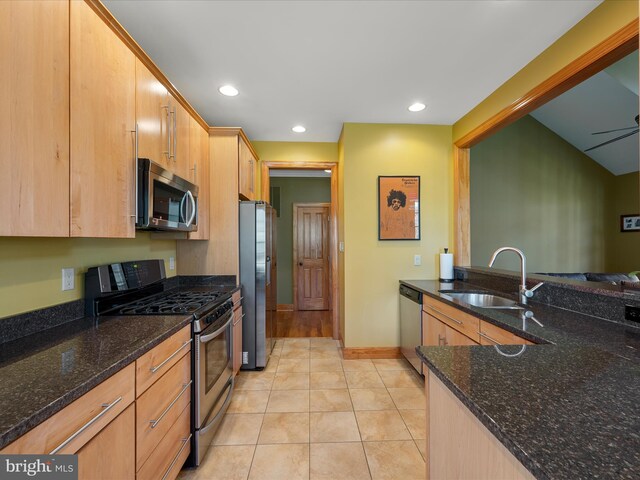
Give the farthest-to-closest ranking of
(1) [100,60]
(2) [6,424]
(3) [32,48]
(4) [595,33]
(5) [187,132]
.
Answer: (5) [187,132], (4) [595,33], (1) [100,60], (3) [32,48], (2) [6,424]

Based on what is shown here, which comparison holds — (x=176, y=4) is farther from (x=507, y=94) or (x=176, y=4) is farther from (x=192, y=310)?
(x=507, y=94)

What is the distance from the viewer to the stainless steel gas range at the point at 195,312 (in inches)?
62.2

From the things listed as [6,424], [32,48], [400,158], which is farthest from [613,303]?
[32,48]

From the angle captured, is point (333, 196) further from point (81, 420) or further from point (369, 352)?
point (81, 420)

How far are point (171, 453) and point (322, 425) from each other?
3.24 feet

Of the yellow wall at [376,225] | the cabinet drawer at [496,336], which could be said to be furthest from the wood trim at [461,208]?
the cabinet drawer at [496,336]

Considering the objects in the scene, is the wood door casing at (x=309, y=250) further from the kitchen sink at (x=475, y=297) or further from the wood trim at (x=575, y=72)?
the wood trim at (x=575, y=72)

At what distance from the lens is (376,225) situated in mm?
3057

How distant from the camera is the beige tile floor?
1580mm

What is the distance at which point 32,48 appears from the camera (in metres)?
0.97

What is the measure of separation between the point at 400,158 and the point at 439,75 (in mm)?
961

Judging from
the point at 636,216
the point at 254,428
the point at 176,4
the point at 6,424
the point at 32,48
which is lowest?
the point at 254,428

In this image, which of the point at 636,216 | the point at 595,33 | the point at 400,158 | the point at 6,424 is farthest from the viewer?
the point at 636,216

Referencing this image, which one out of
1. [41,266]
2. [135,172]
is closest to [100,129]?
[135,172]
